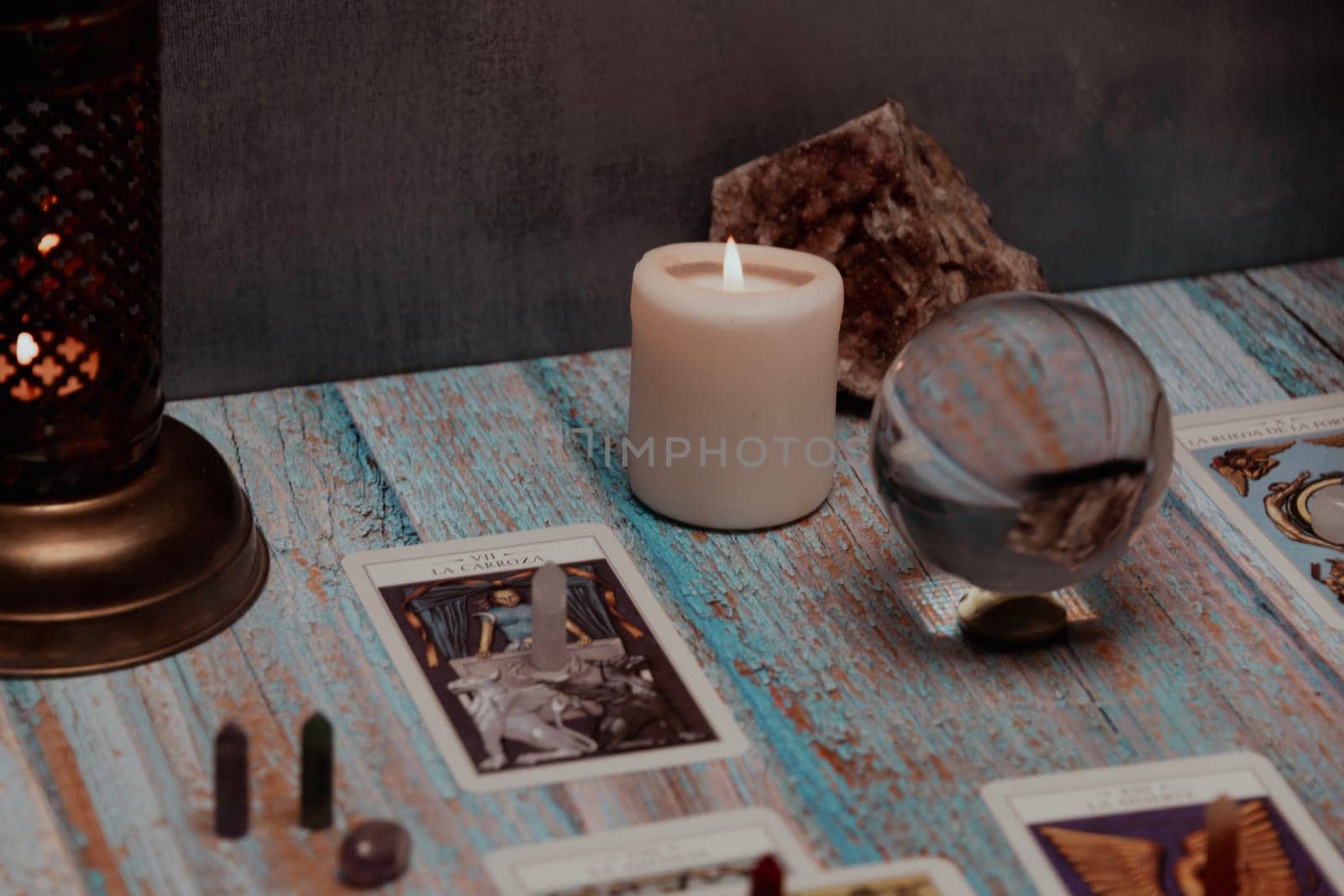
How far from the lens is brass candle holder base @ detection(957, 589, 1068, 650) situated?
1.04 m

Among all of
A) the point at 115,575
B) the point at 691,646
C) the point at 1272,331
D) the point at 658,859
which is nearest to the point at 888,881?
the point at 658,859

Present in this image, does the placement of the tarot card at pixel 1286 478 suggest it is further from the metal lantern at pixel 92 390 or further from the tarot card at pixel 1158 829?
the metal lantern at pixel 92 390

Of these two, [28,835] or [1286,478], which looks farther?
[1286,478]

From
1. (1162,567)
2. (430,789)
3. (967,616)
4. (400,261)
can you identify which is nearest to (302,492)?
(400,261)

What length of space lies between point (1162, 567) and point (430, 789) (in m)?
0.46

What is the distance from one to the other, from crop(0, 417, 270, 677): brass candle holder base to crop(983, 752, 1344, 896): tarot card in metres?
0.42

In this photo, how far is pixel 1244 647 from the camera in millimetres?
1056

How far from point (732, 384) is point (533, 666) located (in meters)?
0.20

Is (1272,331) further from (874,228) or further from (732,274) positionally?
(732,274)

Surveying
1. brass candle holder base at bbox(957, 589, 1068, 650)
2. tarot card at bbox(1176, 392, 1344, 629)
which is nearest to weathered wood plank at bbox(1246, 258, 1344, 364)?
tarot card at bbox(1176, 392, 1344, 629)

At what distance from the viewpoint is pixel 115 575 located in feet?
3.22

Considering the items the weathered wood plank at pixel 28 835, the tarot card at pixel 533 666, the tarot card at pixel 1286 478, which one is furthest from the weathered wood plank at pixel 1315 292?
the weathered wood plank at pixel 28 835

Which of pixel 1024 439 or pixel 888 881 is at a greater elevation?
pixel 1024 439

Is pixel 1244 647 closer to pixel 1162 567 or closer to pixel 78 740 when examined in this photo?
pixel 1162 567
